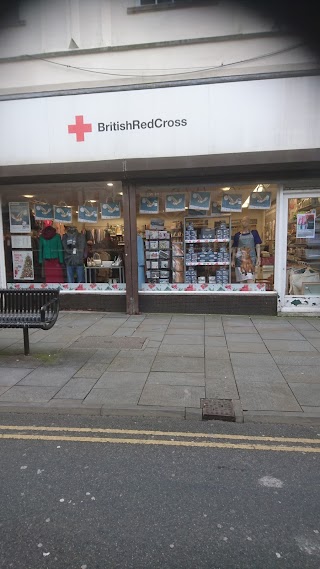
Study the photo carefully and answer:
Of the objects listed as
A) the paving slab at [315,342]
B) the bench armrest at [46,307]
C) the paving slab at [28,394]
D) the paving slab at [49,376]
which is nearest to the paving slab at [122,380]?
the paving slab at [49,376]

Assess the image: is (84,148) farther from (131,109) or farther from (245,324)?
(245,324)

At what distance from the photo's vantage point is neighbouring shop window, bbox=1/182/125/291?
935cm

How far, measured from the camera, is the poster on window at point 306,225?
8594 mm

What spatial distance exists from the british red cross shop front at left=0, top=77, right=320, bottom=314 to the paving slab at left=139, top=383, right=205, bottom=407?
433cm

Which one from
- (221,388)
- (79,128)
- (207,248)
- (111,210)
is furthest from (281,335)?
(79,128)

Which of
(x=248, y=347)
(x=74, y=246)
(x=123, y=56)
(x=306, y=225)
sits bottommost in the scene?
(x=248, y=347)

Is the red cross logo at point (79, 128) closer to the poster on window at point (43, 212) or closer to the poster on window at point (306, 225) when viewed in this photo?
the poster on window at point (43, 212)

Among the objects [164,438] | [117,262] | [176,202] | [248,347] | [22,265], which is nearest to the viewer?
[164,438]

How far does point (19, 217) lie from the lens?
9.66 meters

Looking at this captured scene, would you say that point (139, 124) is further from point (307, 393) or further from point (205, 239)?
point (307, 393)

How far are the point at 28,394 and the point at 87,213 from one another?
582cm

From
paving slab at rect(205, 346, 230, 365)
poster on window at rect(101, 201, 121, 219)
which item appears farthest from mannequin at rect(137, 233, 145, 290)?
paving slab at rect(205, 346, 230, 365)

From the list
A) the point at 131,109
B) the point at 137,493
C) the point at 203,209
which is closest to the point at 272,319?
the point at 203,209

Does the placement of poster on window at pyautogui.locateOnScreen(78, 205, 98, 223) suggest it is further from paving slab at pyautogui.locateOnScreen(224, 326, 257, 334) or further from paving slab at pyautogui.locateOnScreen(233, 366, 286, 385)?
paving slab at pyautogui.locateOnScreen(233, 366, 286, 385)
